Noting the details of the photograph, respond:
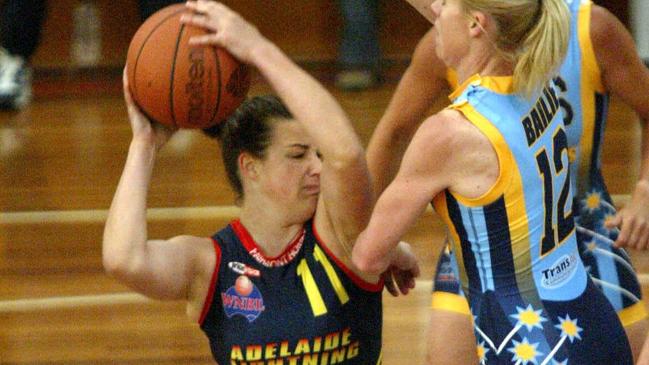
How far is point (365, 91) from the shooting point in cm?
701

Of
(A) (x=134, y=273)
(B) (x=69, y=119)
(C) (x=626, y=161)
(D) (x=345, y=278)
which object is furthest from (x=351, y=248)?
(B) (x=69, y=119)

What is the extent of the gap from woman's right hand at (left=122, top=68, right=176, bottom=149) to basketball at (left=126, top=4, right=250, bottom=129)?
0.03m

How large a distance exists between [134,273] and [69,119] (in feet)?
14.4

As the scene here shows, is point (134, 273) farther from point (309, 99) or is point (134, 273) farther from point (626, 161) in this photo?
point (626, 161)

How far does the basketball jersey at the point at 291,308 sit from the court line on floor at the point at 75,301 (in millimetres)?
1826

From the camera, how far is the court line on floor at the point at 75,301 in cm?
438

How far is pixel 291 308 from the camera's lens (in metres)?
2.57

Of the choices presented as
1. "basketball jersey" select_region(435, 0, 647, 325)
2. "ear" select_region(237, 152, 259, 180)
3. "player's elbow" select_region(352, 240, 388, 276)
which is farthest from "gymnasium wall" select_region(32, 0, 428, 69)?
"player's elbow" select_region(352, 240, 388, 276)

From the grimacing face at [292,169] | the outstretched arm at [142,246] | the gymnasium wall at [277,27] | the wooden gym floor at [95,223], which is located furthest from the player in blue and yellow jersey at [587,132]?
the gymnasium wall at [277,27]

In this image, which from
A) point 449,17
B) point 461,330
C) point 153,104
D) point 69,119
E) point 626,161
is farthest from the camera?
point 69,119

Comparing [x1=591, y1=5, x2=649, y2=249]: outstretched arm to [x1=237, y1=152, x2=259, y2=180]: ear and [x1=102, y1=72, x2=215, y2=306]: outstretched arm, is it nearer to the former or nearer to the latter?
[x1=237, y1=152, x2=259, y2=180]: ear

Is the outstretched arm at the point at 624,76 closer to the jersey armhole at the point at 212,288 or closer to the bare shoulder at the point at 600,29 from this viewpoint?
the bare shoulder at the point at 600,29

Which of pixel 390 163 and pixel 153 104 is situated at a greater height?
pixel 153 104

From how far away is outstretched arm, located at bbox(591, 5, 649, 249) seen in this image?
2.82 meters
